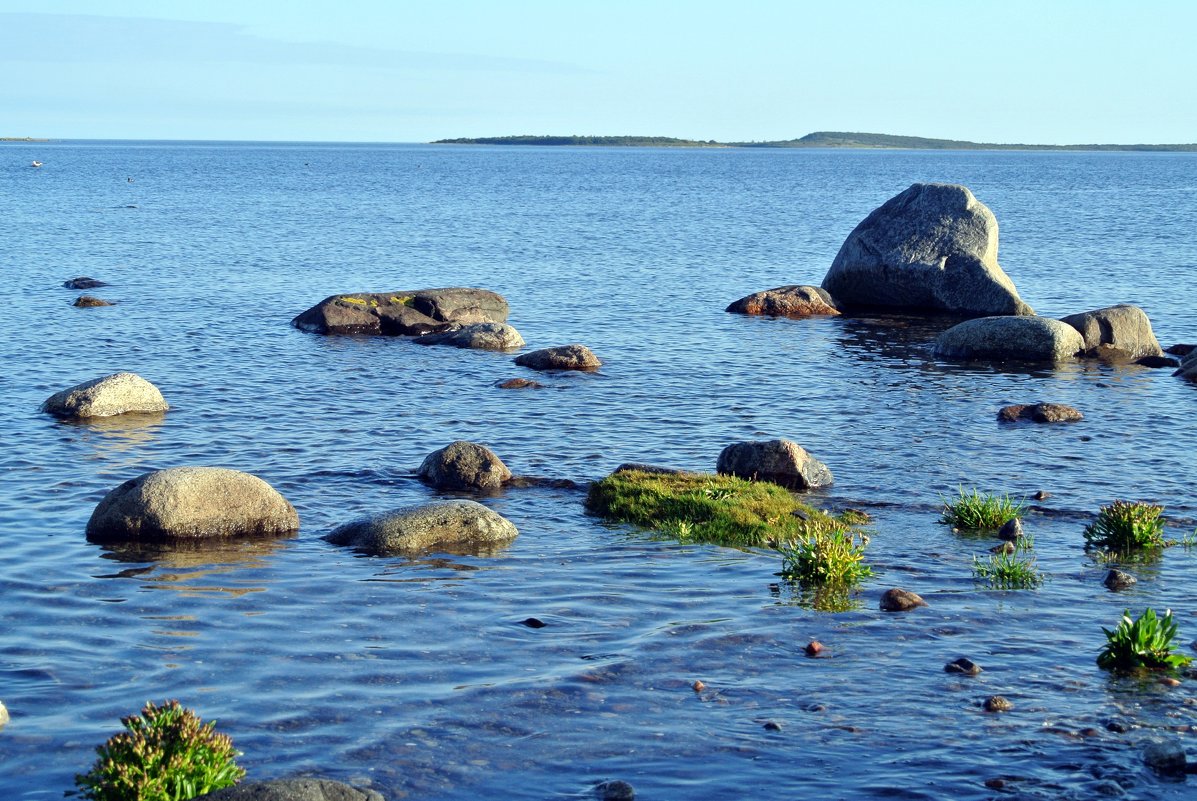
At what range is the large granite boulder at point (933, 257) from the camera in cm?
4378

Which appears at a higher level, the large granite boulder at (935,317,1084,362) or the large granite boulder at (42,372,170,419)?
the large granite boulder at (935,317,1084,362)

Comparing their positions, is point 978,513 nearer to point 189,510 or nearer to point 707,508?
point 707,508

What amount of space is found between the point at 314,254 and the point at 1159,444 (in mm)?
49796

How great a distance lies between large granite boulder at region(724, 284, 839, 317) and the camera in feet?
152

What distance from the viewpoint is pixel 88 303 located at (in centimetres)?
4672

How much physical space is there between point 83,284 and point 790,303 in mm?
27944

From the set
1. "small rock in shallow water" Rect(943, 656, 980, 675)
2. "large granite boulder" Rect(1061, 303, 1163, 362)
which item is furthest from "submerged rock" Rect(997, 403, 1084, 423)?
"small rock in shallow water" Rect(943, 656, 980, 675)

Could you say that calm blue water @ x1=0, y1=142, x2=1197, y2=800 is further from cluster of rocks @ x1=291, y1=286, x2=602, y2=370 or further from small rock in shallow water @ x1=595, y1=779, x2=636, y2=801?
cluster of rocks @ x1=291, y1=286, x2=602, y2=370

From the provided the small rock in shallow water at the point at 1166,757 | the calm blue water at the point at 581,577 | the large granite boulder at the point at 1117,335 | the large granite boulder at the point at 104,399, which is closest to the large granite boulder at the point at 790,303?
the calm blue water at the point at 581,577

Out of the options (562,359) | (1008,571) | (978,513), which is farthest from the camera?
(562,359)

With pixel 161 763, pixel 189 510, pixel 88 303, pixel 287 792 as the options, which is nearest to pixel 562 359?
pixel 189 510

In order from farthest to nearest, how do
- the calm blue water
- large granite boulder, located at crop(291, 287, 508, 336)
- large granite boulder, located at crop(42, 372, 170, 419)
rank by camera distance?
large granite boulder, located at crop(291, 287, 508, 336) → large granite boulder, located at crop(42, 372, 170, 419) → the calm blue water

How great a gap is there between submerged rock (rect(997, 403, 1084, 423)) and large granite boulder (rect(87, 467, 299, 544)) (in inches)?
658

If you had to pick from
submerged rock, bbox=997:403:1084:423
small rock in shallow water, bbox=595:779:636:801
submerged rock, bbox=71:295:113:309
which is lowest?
small rock in shallow water, bbox=595:779:636:801
